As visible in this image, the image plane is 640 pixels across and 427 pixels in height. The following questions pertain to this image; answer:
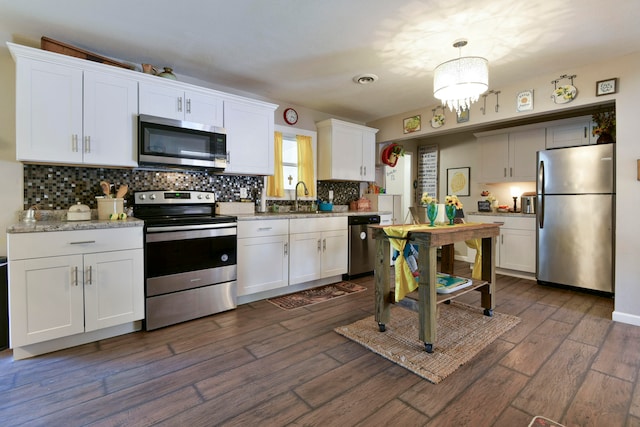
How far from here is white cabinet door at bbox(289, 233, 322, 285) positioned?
354 centimetres

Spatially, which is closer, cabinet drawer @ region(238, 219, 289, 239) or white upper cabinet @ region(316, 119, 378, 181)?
cabinet drawer @ region(238, 219, 289, 239)

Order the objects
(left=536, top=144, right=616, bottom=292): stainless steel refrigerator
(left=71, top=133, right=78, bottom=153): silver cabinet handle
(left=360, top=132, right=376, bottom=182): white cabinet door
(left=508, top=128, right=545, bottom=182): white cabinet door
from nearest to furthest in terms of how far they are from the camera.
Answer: (left=71, top=133, right=78, bottom=153): silver cabinet handle, (left=536, top=144, right=616, bottom=292): stainless steel refrigerator, (left=508, top=128, right=545, bottom=182): white cabinet door, (left=360, top=132, right=376, bottom=182): white cabinet door

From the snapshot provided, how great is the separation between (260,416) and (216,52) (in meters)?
2.88

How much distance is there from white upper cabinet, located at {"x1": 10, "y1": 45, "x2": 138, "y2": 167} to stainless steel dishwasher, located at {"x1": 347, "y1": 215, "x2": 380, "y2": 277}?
2.62m

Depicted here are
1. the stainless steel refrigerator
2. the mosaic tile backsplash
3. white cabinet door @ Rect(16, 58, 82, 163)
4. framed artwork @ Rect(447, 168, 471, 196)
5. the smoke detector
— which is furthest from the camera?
framed artwork @ Rect(447, 168, 471, 196)

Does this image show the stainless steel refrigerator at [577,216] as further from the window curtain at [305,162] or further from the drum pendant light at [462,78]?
the window curtain at [305,162]

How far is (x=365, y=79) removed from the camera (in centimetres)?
346

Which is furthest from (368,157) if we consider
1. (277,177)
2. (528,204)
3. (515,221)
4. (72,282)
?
(72,282)

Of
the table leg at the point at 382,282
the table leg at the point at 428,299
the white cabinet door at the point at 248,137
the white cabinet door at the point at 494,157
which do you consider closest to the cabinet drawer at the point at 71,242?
the white cabinet door at the point at 248,137

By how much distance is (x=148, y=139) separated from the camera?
2756 mm

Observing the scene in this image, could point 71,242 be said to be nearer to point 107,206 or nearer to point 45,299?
point 45,299

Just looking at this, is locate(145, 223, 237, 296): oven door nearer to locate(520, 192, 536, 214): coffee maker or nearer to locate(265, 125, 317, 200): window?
locate(265, 125, 317, 200): window

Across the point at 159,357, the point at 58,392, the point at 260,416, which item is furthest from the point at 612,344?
the point at 58,392

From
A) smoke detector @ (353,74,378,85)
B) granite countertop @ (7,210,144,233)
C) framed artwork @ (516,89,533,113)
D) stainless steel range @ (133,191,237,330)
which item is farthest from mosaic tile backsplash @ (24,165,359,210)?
framed artwork @ (516,89,533,113)
